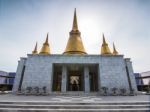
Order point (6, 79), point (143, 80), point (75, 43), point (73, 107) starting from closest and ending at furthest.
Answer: point (73, 107)
point (75, 43)
point (143, 80)
point (6, 79)

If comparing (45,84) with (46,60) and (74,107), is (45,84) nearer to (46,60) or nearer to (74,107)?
(46,60)

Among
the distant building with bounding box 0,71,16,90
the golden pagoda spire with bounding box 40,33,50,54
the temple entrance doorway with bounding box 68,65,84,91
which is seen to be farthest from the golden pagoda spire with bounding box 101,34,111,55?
the distant building with bounding box 0,71,16,90

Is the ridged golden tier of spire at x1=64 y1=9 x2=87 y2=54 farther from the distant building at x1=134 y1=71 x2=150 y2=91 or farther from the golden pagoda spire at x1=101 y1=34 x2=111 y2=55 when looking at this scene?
the distant building at x1=134 y1=71 x2=150 y2=91

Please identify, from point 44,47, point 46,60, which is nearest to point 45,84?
point 46,60

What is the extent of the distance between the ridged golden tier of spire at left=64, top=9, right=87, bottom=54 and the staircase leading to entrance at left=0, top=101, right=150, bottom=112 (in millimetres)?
14747

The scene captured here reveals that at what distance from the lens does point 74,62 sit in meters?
15.8

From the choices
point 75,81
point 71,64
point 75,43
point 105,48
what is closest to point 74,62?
point 71,64

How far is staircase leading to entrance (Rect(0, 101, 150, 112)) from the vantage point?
620 centimetres

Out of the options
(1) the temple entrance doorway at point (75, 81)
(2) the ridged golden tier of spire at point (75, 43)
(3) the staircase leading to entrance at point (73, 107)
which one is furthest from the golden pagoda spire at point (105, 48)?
(3) the staircase leading to entrance at point (73, 107)

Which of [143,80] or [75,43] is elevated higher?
[75,43]

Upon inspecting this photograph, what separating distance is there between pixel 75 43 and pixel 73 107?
16.5 metres

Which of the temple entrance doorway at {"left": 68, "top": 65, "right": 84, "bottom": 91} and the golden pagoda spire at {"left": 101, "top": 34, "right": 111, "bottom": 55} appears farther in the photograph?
the golden pagoda spire at {"left": 101, "top": 34, "right": 111, "bottom": 55}

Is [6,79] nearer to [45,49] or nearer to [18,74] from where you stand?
[45,49]

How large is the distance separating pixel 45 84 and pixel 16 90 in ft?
13.0
